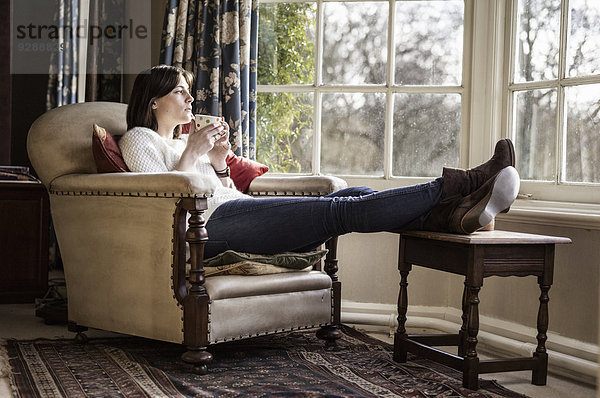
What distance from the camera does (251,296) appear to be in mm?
2398

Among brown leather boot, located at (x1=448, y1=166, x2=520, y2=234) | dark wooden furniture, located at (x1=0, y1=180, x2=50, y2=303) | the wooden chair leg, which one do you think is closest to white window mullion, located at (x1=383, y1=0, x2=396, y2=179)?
brown leather boot, located at (x1=448, y1=166, x2=520, y2=234)

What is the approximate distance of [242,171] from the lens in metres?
2.94

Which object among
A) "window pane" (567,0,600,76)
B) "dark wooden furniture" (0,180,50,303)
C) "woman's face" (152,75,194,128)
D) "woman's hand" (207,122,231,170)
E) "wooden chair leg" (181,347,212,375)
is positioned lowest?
"wooden chair leg" (181,347,212,375)

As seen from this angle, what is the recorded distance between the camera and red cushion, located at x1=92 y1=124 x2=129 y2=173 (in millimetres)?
2496

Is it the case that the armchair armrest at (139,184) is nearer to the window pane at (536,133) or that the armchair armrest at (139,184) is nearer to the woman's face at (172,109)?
the woman's face at (172,109)

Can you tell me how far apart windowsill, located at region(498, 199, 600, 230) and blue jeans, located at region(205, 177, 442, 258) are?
1.82 ft

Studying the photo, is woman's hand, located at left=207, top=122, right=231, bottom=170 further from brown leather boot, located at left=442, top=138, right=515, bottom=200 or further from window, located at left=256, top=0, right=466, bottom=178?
brown leather boot, located at left=442, top=138, right=515, bottom=200

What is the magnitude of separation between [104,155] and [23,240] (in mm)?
1227

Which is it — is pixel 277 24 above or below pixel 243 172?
above

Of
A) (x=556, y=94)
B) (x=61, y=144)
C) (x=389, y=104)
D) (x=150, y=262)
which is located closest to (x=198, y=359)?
(x=150, y=262)

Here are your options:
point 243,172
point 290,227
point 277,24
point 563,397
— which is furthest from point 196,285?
point 277,24

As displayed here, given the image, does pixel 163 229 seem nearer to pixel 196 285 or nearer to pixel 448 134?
pixel 196 285

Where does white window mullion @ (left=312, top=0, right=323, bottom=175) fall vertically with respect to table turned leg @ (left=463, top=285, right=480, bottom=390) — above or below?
above

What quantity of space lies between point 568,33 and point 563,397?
1385 millimetres
